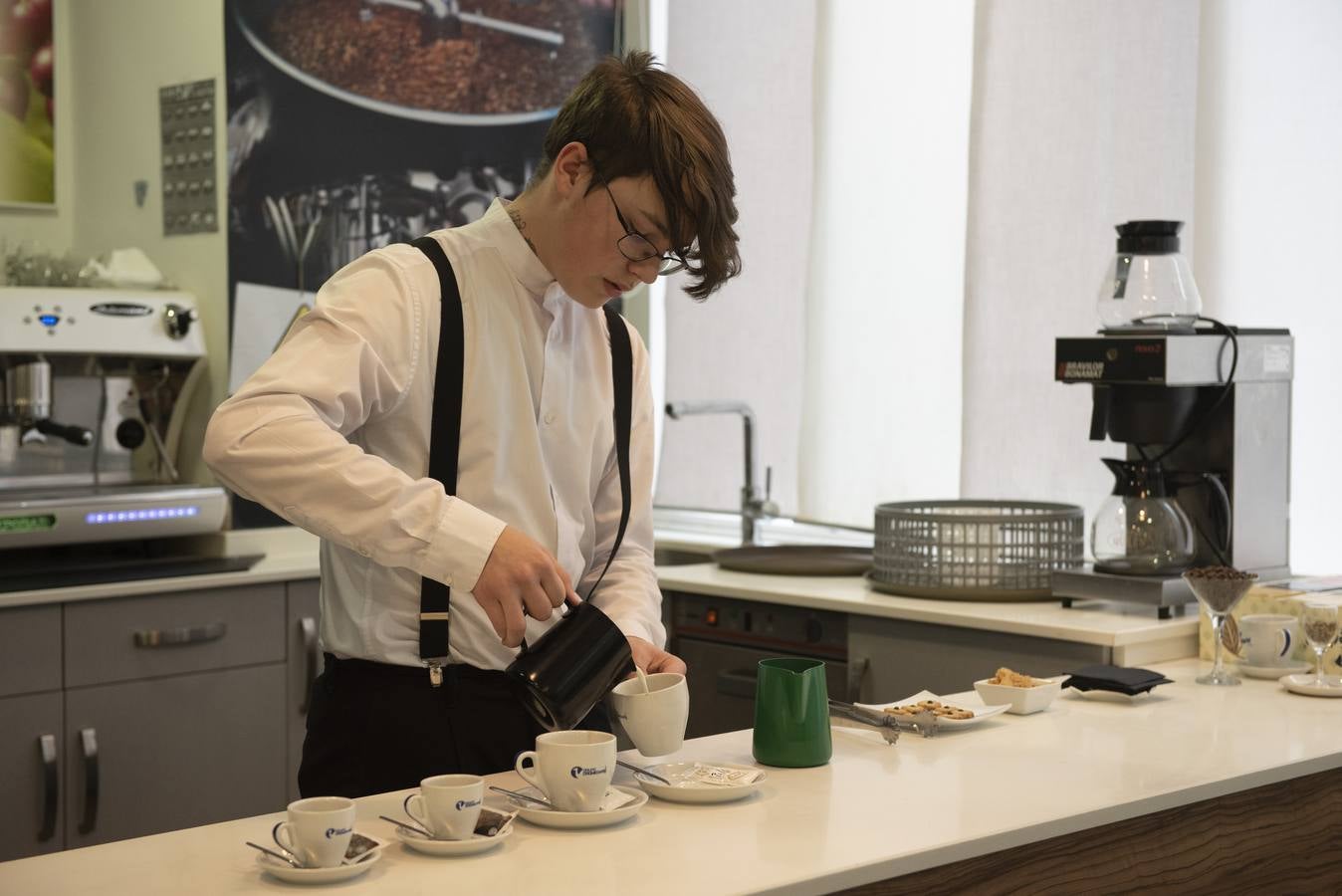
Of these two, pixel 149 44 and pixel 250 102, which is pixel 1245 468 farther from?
pixel 149 44

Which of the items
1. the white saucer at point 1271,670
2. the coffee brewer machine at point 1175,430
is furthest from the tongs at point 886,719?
the coffee brewer machine at point 1175,430

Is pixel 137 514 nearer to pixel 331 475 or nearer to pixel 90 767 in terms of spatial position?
pixel 90 767

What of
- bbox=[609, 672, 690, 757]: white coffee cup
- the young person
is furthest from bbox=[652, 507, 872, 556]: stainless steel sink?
bbox=[609, 672, 690, 757]: white coffee cup

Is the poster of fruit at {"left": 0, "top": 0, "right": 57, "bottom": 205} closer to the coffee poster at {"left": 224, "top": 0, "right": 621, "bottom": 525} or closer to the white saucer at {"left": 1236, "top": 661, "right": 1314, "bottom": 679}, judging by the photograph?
the coffee poster at {"left": 224, "top": 0, "right": 621, "bottom": 525}

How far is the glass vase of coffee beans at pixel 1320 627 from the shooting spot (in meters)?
2.29

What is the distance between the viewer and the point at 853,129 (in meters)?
4.02

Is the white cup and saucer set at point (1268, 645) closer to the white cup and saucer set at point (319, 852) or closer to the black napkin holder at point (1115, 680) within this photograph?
the black napkin holder at point (1115, 680)

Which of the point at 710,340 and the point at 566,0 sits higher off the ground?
the point at 566,0

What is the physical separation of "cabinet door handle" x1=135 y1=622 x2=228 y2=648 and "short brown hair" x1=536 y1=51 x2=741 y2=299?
197cm

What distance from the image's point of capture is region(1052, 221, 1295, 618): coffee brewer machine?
274 centimetres

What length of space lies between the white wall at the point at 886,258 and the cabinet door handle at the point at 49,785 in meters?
1.99

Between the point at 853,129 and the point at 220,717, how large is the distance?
220 centimetres

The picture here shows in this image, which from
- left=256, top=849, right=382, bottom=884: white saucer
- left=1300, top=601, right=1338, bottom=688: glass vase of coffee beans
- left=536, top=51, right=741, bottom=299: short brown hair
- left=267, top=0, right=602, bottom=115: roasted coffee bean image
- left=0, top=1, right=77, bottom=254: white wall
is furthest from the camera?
left=0, top=1, right=77, bottom=254: white wall

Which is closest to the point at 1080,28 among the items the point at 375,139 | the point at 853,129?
the point at 853,129
